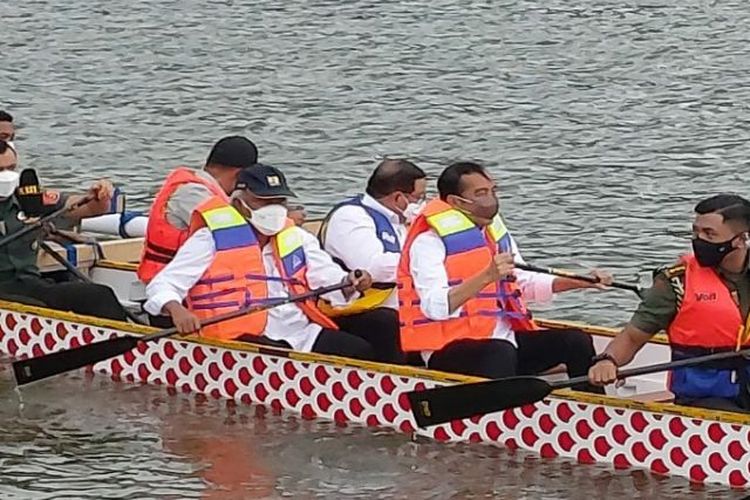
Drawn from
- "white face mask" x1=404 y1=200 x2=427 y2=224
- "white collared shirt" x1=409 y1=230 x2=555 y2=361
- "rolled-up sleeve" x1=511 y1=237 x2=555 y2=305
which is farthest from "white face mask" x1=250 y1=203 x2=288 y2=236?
"rolled-up sleeve" x1=511 y1=237 x2=555 y2=305

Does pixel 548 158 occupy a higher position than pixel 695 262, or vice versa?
pixel 548 158

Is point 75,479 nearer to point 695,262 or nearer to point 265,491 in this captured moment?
point 265,491

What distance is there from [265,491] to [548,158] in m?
8.94

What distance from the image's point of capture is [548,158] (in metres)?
16.5

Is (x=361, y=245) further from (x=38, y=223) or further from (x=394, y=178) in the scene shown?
(x=38, y=223)

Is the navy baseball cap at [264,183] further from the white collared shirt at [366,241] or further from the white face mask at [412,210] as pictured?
the white face mask at [412,210]

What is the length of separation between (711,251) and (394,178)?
1.98 m

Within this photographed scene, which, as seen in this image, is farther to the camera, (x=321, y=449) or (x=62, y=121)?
(x=62, y=121)

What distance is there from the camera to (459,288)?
7.87 metres

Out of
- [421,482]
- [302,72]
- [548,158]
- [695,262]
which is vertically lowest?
[421,482]

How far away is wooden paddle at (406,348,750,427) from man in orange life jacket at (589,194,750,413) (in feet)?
0.33

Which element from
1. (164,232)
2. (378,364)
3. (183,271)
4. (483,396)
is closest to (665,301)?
(483,396)

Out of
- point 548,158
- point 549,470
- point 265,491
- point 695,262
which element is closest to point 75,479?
point 265,491

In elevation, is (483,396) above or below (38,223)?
below
